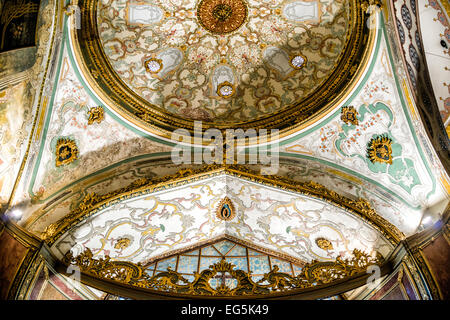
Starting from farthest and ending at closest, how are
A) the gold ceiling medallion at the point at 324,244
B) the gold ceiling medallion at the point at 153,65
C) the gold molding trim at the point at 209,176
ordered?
the gold ceiling medallion at the point at 153,65 → the gold ceiling medallion at the point at 324,244 → the gold molding trim at the point at 209,176

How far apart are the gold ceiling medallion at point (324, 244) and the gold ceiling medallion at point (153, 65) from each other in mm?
5091

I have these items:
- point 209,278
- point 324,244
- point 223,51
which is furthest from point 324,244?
point 223,51

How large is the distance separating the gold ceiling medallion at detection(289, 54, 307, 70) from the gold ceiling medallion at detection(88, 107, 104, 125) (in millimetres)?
4275

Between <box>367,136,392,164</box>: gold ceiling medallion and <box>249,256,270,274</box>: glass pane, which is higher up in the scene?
<box>367,136,392,164</box>: gold ceiling medallion

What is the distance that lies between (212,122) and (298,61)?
2370mm

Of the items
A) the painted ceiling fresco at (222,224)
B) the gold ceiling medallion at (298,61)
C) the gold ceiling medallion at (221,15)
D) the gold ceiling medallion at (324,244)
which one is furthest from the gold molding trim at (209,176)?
the gold ceiling medallion at (221,15)

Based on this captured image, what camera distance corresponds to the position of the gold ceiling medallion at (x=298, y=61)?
27.2 ft

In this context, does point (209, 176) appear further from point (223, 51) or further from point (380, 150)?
point (380, 150)

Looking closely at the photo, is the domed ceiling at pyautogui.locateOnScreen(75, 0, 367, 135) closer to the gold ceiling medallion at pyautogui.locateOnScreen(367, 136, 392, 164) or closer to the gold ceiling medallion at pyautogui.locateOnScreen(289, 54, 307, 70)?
the gold ceiling medallion at pyautogui.locateOnScreen(289, 54, 307, 70)

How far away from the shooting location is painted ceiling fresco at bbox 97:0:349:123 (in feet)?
25.8

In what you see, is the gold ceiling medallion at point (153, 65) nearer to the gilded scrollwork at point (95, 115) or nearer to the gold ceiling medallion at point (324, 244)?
the gilded scrollwork at point (95, 115)

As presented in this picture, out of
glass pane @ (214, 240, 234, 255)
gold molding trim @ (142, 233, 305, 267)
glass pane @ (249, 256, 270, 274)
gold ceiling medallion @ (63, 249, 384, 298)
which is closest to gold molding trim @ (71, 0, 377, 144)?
gold molding trim @ (142, 233, 305, 267)

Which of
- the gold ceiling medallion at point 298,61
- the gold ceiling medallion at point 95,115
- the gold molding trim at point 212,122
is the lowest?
the gold ceiling medallion at point 95,115

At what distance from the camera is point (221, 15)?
821 centimetres
